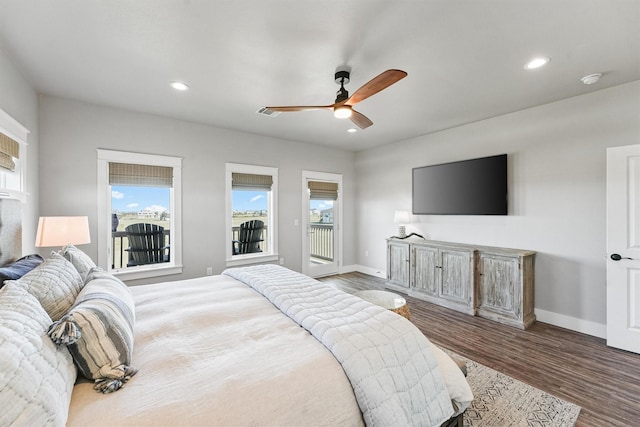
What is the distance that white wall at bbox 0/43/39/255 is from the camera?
7.70ft

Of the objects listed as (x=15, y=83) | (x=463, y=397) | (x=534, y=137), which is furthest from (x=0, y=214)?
(x=534, y=137)

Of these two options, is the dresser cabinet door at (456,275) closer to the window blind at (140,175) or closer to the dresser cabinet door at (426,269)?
the dresser cabinet door at (426,269)

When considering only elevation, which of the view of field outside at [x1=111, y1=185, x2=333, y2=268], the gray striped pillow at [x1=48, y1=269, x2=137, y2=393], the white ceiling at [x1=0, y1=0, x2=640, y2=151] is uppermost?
the white ceiling at [x1=0, y1=0, x2=640, y2=151]

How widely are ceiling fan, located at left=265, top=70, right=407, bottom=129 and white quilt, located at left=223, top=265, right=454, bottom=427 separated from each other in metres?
1.60

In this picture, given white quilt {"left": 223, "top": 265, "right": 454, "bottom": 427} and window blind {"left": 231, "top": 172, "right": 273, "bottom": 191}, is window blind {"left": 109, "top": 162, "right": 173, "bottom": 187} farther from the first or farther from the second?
Answer: white quilt {"left": 223, "top": 265, "right": 454, "bottom": 427}

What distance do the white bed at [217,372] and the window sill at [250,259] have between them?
8.72 feet

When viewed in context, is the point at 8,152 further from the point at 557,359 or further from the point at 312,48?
the point at 557,359

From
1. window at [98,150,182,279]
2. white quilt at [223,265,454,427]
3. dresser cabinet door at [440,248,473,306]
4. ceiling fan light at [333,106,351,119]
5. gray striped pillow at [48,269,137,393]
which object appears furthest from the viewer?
dresser cabinet door at [440,248,473,306]

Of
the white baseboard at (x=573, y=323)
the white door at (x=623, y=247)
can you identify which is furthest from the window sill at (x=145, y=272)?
the white door at (x=623, y=247)

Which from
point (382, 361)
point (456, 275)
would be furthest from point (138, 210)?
point (456, 275)

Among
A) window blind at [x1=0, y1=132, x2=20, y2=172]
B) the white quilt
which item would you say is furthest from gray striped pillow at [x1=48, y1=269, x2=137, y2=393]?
window blind at [x1=0, y1=132, x2=20, y2=172]

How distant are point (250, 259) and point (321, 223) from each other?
6.12ft

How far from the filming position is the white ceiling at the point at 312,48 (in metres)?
1.83

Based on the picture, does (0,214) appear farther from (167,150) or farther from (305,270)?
(305,270)
